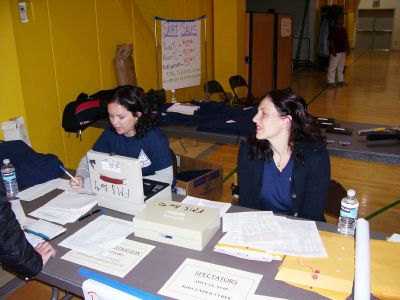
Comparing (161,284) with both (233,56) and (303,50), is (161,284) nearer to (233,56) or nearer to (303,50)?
(233,56)

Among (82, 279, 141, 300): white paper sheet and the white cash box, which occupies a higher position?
(82, 279, 141, 300): white paper sheet

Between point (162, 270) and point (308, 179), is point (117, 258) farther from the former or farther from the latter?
point (308, 179)

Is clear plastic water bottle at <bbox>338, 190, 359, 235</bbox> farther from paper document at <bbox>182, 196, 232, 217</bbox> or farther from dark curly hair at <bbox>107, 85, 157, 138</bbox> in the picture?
dark curly hair at <bbox>107, 85, 157, 138</bbox>

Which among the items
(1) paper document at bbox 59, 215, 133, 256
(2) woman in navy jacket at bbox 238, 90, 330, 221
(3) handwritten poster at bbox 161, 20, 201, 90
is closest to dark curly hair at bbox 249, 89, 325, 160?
(2) woman in navy jacket at bbox 238, 90, 330, 221

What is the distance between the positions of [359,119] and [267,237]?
501cm

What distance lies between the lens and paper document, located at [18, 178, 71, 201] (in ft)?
6.44

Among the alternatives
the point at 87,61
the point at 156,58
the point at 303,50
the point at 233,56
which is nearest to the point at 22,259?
the point at 87,61

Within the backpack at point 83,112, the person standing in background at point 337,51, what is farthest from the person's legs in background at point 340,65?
the backpack at point 83,112

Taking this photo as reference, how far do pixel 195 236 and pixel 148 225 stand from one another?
202mm

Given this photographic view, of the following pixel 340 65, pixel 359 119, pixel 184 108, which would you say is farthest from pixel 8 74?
pixel 340 65

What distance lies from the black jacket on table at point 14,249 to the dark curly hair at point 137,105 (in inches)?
41.1

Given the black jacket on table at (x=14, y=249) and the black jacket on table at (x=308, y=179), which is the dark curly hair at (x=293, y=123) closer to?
the black jacket on table at (x=308, y=179)

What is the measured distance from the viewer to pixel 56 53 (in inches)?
130

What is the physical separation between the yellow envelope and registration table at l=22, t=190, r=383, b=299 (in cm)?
3
